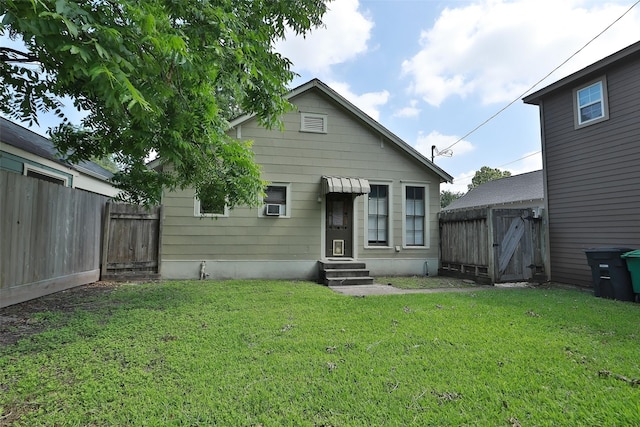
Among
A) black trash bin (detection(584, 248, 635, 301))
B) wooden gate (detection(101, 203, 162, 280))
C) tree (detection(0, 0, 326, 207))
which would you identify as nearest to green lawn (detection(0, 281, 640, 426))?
black trash bin (detection(584, 248, 635, 301))

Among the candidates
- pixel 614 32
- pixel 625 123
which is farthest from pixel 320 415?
pixel 614 32

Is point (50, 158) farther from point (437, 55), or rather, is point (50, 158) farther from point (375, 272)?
point (437, 55)

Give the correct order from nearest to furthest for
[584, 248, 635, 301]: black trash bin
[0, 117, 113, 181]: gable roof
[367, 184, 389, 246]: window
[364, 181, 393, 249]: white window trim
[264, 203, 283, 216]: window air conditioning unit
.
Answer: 1. [584, 248, 635, 301]: black trash bin
2. [0, 117, 113, 181]: gable roof
3. [264, 203, 283, 216]: window air conditioning unit
4. [364, 181, 393, 249]: white window trim
5. [367, 184, 389, 246]: window

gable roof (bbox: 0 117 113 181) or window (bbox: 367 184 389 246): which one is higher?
gable roof (bbox: 0 117 113 181)

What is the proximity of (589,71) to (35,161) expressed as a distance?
13642 millimetres

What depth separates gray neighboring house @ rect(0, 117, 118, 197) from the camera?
6.87 m

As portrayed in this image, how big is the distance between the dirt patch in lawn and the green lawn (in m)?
0.11

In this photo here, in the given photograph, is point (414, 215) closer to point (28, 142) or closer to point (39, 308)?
point (39, 308)

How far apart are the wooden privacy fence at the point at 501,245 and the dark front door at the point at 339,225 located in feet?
10.5

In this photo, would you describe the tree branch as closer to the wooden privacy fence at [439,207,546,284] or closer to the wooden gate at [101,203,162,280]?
the wooden gate at [101,203,162,280]

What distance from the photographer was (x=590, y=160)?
7688 mm

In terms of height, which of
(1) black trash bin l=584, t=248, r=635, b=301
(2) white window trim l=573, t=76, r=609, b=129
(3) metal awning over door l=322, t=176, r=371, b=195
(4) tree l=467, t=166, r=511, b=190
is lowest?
(1) black trash bin l=584, t=248, r=635, b=301

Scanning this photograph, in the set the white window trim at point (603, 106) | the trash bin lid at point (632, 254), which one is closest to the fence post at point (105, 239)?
the trash bin lid at point (632, 254)

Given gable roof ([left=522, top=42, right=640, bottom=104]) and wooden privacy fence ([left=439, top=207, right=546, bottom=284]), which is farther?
wooden privacy fence ([left=439, top=207, right=546, bottom=284])
